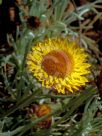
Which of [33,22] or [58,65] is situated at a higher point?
[33,22]

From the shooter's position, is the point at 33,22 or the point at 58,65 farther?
the point at 33,22

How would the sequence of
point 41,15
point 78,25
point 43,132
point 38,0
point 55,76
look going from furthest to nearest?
point 78,25 → point 38,0 → point 41,15 → point 43,132 → point 55,76

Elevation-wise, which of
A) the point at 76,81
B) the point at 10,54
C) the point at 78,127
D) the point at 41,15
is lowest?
the point at 78,127

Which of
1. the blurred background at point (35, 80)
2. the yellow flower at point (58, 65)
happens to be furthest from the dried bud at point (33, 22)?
the yellow flower at point (58, 65)

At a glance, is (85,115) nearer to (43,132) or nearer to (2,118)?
(43,132)

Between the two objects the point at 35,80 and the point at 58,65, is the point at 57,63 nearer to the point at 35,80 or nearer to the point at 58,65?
the point at 58,65

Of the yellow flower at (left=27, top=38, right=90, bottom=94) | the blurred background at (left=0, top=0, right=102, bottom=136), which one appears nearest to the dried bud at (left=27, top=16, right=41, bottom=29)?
the blurred background at (left=0, top=0, right=102, bottom=136)

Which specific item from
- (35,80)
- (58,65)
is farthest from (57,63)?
(35,80)

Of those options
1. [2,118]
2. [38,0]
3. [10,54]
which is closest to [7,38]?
[10,54]

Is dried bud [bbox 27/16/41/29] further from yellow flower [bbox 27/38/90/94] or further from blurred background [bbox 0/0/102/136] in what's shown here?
yellow flower [bbox 27/38/90/94]
